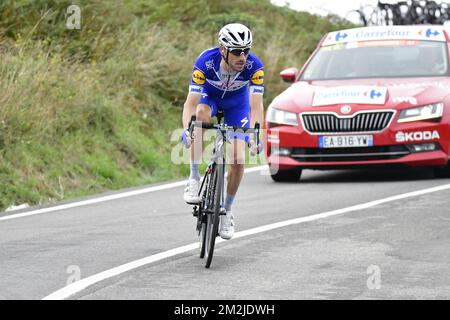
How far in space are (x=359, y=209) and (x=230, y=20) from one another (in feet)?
41.1

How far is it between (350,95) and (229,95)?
4.58 metres

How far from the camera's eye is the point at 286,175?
14.8 metres

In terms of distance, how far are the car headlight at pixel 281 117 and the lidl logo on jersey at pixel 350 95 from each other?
11.3 inches

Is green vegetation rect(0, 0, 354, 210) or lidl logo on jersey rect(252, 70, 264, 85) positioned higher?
lidl logo on jersey rect(252, 70, 264, 85)

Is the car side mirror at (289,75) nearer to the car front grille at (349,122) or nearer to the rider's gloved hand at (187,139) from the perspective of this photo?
the car front grille at (349,122)

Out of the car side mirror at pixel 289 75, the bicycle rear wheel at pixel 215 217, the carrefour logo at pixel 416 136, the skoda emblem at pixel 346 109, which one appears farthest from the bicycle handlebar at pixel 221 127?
the car side mirror at pixel 289 75

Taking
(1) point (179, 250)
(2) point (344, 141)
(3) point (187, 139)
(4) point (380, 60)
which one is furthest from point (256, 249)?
(4) point (380, 60)

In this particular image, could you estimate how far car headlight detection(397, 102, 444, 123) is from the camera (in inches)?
558

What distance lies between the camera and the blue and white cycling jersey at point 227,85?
9.70 meters

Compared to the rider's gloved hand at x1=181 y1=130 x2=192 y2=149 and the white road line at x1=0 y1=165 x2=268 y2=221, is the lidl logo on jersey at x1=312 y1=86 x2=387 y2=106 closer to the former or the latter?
the white road line at x1=0 y1=165 x2=268 y2=221

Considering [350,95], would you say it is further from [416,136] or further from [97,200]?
[97,200]

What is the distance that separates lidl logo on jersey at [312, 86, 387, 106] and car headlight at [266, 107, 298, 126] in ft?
0.94

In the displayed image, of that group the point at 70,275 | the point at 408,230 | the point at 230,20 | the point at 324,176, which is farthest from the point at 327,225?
the point at 230,20

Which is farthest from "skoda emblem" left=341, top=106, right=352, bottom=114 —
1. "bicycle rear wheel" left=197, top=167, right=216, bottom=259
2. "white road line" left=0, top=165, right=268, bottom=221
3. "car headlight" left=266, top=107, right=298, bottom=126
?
"bicycle rear wheel" left=197, top=167, right=216, bottom=259
